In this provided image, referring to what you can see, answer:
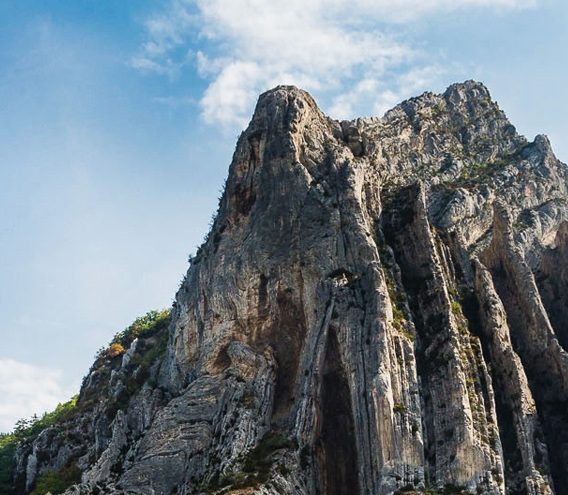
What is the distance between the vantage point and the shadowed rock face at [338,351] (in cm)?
4716

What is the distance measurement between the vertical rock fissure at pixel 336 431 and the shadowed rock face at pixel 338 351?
0.14m

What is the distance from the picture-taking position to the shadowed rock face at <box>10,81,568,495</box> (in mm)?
47156

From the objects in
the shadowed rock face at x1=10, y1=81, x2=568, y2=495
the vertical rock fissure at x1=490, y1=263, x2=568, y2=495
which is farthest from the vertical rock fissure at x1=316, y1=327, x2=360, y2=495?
the vertical rock fissure at x1=490, y1=263, x2=568, y2=495

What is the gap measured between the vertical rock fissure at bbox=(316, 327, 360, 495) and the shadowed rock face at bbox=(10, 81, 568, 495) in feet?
0.44

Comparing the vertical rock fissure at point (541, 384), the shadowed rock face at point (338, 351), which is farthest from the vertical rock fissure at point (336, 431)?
the vertical rock fissure at point (541, 384)

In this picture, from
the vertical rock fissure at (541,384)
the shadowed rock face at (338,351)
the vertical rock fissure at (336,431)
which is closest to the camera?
the shadowed rock face at (338,351)

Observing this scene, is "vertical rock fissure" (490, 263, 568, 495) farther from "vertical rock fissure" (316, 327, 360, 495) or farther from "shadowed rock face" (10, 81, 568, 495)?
"vertical rock fissure" (316, 327, 360, 495)

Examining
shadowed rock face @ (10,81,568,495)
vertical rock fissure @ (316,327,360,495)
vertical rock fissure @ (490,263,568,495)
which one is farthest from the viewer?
vertical rock fissure @ (490,263,568,495)

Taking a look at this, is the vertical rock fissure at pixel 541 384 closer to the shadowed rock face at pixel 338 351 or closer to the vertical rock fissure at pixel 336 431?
A: the shadowed rock face at pixel 338 351

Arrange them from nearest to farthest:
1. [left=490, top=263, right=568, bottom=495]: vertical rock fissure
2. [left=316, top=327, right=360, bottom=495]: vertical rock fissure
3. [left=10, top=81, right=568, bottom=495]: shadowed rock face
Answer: [left=10, top=81, right=568, bottom=495]: shadowed rock face, [left=316, top=327, right=360, bottom=495]: vertical rock fissure, [left=490, top=263, right=568, bottom=495]: vertical rock fissure

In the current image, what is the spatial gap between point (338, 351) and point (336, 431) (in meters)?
5.58

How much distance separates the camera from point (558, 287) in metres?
68.9

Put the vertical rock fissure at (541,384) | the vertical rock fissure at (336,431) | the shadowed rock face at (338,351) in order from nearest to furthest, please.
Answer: the shadowed rock face at (338,351), the vertical rock fissure at (336,431), the vertical rock fissure at (541,384)

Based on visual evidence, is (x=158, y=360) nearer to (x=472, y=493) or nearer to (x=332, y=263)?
(x=332, y=263)
